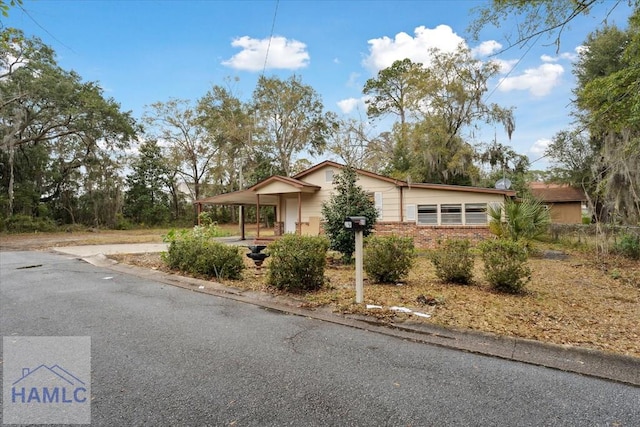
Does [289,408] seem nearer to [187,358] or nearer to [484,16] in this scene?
[187,358]

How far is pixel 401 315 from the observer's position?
3955 millimetres

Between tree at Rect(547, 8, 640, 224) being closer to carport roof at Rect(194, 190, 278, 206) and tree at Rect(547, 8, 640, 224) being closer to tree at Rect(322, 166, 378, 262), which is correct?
tree at Rect(322, 166, 378, 262)

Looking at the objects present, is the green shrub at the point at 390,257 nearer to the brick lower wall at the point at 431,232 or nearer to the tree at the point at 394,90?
the brick lower wall at the point at 431,232

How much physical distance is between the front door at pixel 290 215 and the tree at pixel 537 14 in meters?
11.7

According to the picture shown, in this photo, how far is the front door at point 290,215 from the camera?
15.8 meters

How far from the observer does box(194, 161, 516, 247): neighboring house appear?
477 inches

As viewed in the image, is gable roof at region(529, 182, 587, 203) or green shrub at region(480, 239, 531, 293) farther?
gable roof at region(529, 182, 587, 203)

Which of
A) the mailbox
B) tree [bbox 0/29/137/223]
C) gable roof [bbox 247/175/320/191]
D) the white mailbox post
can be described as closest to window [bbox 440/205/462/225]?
gable roof [bbox 247/175/320/191]

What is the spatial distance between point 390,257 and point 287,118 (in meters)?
23.4

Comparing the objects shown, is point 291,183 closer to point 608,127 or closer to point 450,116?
point 608,127

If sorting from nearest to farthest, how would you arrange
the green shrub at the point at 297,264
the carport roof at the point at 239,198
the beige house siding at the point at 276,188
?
the green shrub at the point at 297,264 < the beige house siding at the point at 276,188 < the carport roof at the point at 239,198

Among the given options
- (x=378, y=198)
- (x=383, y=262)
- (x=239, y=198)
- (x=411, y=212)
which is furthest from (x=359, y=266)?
(x=239, y=198)

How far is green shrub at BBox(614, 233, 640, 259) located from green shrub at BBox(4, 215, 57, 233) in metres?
29.9

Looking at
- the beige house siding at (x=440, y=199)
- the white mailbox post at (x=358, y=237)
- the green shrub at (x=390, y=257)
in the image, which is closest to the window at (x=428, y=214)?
the beige house siding at (x=440, y=199)
